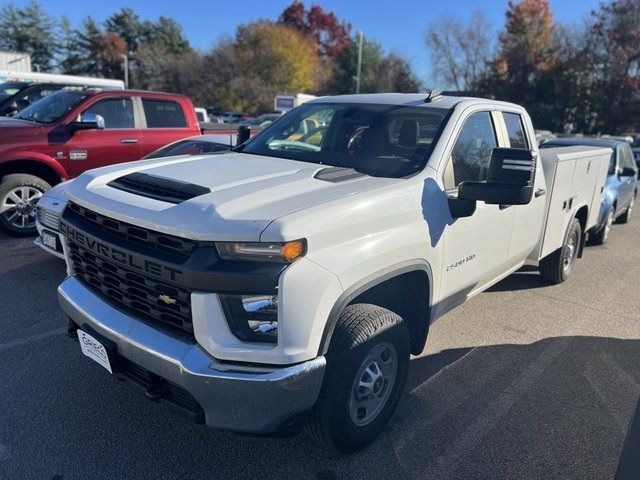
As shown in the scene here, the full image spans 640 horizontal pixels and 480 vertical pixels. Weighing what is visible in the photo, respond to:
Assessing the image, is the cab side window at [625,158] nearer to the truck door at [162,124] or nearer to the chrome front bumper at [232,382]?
the truck door at [162,124]

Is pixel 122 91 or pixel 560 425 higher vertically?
pixel 122 91

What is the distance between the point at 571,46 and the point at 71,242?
140ft

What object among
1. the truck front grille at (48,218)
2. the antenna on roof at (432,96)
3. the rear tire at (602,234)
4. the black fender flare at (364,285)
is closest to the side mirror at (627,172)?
the rear tire at (602,234)

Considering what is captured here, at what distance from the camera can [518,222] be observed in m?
4.24

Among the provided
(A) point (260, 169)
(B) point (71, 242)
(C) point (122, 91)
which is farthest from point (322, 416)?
(C) point (122, 91)

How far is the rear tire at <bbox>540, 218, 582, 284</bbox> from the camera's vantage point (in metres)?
5.74

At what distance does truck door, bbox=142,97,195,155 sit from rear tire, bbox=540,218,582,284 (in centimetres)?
560

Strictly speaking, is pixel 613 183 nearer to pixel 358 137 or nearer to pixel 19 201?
pixel 358 137

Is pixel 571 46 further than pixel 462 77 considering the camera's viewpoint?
No

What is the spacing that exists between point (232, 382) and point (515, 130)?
3342 millimetres

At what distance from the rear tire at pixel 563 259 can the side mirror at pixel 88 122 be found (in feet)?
18.8

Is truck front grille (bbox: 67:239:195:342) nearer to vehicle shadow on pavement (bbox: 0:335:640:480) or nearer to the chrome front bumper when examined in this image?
the chrome front bumper

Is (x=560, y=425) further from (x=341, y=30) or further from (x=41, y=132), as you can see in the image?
(x=341, y=30)

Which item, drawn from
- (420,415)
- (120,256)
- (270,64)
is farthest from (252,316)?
(270,64)
